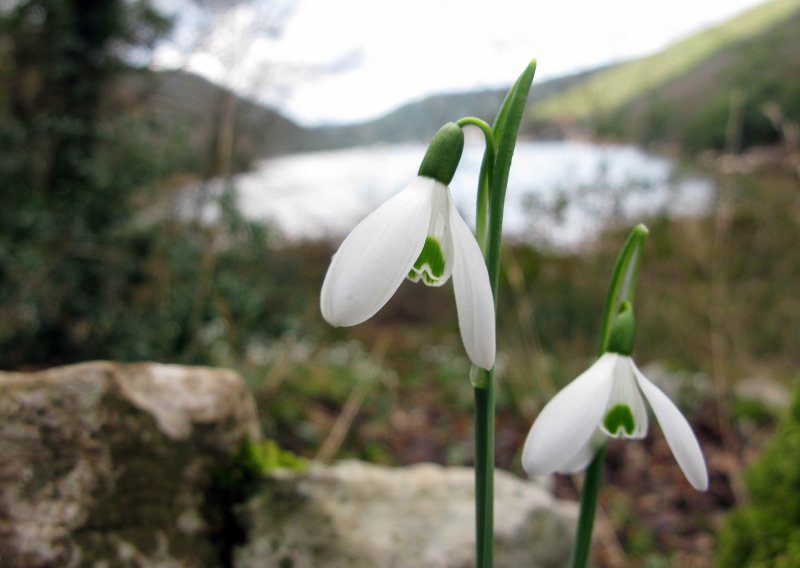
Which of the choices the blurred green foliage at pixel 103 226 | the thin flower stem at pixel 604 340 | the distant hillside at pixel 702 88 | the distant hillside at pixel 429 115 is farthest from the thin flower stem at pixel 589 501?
the distant hillside at pixel 702 88

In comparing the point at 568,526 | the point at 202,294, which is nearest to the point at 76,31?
the point at 202,294

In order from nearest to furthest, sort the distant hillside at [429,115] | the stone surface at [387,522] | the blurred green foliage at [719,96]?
1. the stone surface at [387,522]
2. the distant hillside at [429,115]
3. the blurred green foliage at [719,96]

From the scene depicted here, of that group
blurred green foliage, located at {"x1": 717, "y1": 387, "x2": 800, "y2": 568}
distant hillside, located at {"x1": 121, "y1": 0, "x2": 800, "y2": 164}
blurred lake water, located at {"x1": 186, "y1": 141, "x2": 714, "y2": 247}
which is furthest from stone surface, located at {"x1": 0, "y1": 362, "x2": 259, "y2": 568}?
blurred lake water, located at {"x1": 186, "y1": 141, "x2": 714, "y2": 247}

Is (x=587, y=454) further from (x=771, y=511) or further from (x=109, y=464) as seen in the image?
(x=771, y=511)

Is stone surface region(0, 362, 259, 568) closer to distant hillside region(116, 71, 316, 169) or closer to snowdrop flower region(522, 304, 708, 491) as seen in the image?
snowdrop flower region(522, 304, 708, 491)

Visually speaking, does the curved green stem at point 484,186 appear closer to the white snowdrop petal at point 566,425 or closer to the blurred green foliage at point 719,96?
the white snowdrop petal at point 566,425

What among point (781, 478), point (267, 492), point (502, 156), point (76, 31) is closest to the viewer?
point (502, 156)

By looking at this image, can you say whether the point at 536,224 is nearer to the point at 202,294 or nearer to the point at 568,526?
the point at 202,294
